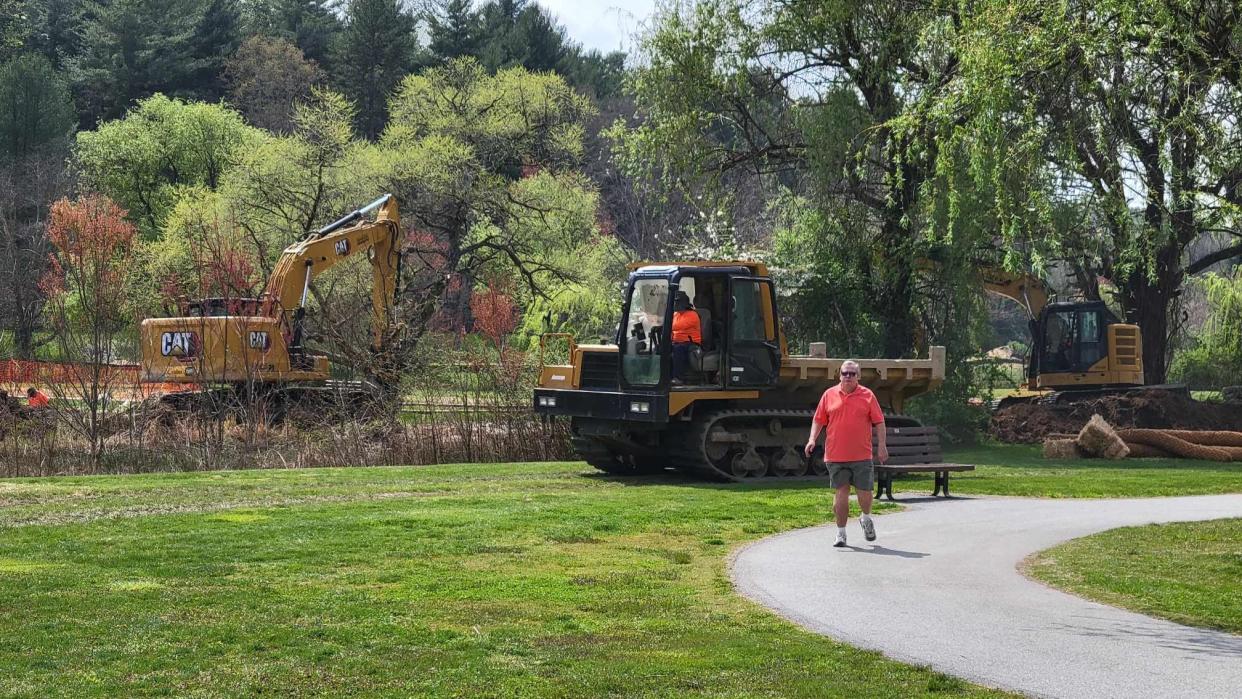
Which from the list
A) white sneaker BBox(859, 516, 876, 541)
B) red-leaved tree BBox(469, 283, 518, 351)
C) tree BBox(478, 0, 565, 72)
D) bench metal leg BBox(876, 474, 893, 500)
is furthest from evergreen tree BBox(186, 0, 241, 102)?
white sneaker BBox(859, 516, 876, 541)

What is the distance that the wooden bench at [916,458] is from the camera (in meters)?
19.0

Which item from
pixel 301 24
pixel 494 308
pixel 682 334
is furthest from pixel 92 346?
pixel 301 24

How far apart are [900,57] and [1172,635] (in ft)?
70.7

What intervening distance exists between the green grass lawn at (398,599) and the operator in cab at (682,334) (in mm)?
3035

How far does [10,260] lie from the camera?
173 ft

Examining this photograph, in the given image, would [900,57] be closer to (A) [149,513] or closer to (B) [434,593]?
(A) [149,513]

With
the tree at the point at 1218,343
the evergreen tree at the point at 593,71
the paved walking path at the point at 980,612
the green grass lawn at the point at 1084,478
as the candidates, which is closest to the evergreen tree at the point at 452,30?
the evergreen tree at the point at 593,71

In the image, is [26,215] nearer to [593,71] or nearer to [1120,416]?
[593,71]

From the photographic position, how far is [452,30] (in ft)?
267

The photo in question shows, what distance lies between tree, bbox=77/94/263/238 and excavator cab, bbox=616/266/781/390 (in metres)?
42.5

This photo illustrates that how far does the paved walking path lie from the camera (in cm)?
845

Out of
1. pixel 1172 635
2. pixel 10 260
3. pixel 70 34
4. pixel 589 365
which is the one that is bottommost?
pixel 1172 635

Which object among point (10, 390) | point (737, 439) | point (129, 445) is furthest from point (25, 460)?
point (737, 439)

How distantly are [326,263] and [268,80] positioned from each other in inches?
1808
